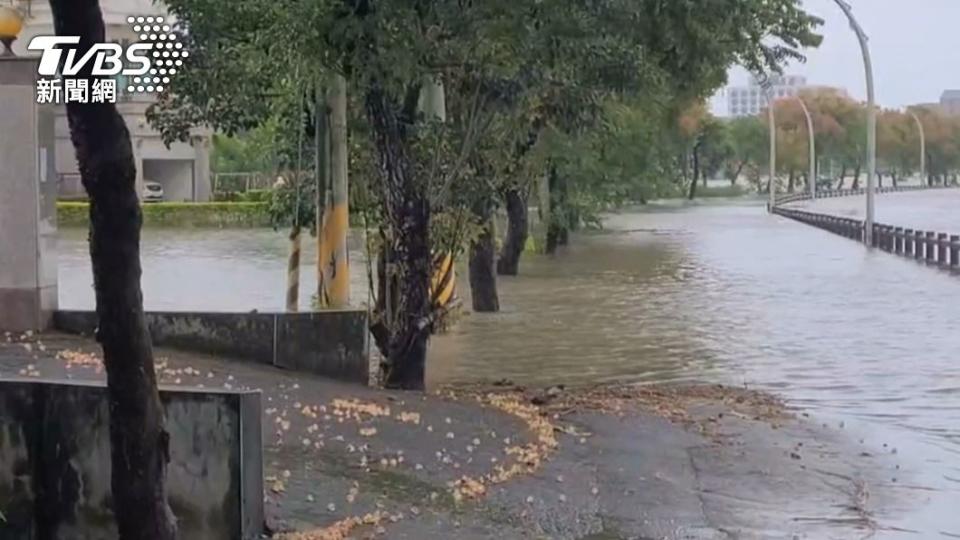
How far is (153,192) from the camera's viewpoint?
6344 centimetres

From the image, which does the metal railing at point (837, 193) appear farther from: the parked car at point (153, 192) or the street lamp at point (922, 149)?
the parked car at point (153, 192)

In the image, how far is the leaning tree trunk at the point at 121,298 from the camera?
469 centimetres

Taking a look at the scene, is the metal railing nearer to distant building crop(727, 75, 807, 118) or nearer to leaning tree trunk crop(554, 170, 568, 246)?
distant building crop(727, 75, 807, 118)

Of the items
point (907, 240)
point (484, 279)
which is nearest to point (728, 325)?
point (484, 279)

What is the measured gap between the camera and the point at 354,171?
14141 mm

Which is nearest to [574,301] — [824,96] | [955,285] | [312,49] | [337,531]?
[955,285]

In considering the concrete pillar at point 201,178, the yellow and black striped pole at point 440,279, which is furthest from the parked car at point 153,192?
the yellow and black striped pole at point 440,279

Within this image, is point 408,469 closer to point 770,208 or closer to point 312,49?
point 312,49

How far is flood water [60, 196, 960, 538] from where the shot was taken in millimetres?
13172

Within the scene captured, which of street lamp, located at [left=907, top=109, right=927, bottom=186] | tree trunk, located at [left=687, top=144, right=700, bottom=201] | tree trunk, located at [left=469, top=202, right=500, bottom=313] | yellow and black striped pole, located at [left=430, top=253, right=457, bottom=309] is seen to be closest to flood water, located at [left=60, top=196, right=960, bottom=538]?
tree trunk, located at [left=469, top=202, right=500, bottom=313]

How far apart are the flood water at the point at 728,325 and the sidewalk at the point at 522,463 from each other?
63cm

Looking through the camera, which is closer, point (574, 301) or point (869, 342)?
point (869, 342)

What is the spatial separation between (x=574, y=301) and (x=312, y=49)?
51.1 feet

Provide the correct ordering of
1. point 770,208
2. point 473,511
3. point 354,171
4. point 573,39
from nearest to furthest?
point 473,511, point 573,39, point 354,171, point 770,208
